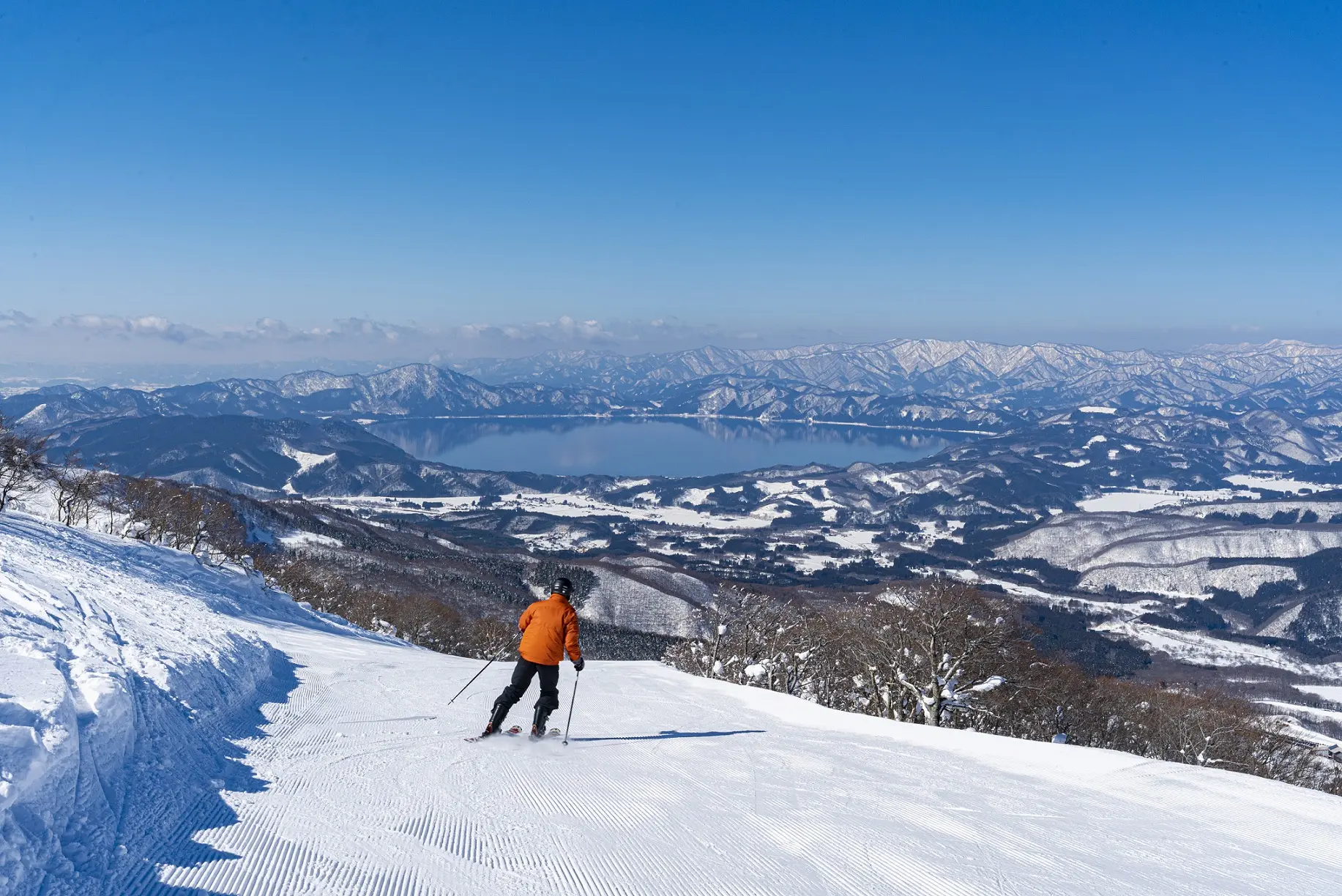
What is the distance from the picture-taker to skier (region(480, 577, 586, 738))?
335 inches

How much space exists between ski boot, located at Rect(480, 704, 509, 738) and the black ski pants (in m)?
0.03

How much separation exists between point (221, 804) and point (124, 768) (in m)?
0.68

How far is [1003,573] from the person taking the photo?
186375mm

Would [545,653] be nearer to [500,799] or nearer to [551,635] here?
[551,635]

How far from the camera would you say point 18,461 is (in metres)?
25.3

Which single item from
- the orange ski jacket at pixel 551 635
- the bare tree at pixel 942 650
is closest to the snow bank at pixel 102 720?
the orange ski jacket at pixel 551 635

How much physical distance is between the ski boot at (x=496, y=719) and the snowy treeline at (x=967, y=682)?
13.7 metres

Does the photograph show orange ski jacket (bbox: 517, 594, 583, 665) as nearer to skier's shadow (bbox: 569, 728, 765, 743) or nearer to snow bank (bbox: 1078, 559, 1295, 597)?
skier's shadow (bbox: 569, 728, 765, 743)

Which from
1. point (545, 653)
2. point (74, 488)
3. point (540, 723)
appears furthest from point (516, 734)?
point (74, 488)

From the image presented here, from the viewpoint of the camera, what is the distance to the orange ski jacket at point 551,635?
8.65 m

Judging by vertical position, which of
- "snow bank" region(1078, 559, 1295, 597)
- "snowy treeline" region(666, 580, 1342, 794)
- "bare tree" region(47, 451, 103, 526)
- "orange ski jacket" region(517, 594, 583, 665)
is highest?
"orange ski jacket" region(517, 594, 583, 665)

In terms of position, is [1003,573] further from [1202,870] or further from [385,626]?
[1202,870]

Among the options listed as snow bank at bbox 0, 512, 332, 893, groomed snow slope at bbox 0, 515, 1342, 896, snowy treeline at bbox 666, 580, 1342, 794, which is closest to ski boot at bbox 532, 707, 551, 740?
groomed snow slope at bbox 0, 515, 1342, 896

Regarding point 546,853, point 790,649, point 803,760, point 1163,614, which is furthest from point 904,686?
point 1163,614
